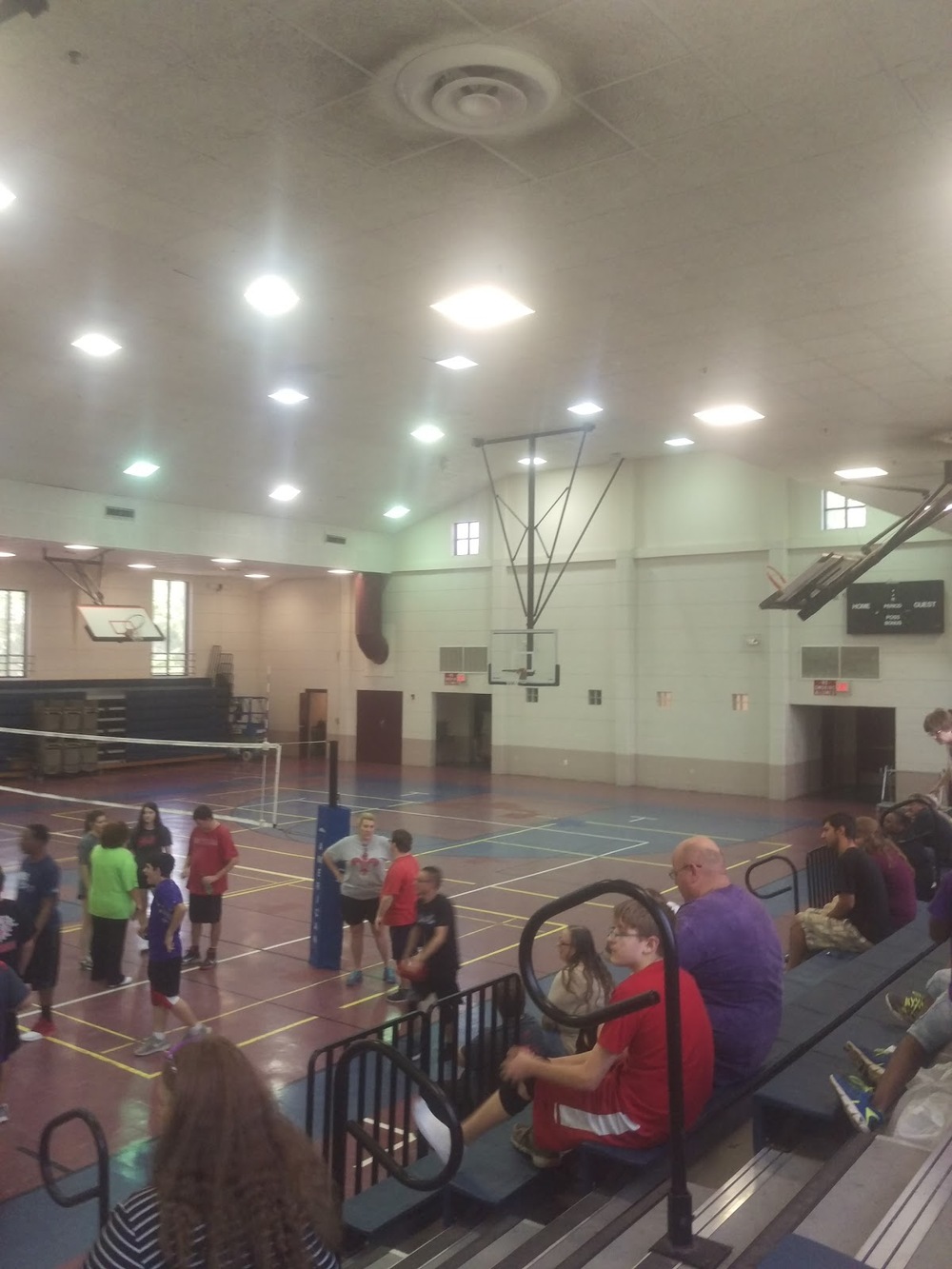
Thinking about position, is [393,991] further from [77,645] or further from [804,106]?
[77,645]

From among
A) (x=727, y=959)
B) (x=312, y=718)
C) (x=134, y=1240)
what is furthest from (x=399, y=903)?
(x=312, y=718)

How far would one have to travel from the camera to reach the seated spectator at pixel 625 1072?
4.06m

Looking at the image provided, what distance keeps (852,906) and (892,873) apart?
68 centimetres

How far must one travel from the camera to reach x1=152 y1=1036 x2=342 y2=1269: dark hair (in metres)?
2.34

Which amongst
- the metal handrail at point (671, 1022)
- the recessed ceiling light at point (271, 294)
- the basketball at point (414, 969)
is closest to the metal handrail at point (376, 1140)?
the metal handrail at point (671, 1022)

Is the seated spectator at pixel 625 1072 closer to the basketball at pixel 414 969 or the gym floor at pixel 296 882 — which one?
→ the gym floor at pixel 296 882

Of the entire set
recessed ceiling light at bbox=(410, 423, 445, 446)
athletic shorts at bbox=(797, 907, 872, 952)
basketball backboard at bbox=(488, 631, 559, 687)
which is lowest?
athletic shorts at bbox=(797, 907, 872, 952)

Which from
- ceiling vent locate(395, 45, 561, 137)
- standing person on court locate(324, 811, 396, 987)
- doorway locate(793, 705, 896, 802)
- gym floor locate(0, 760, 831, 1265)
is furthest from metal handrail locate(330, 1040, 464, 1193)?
doorway locate(793, 705, 896, 802)

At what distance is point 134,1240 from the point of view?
Result: 238 cm

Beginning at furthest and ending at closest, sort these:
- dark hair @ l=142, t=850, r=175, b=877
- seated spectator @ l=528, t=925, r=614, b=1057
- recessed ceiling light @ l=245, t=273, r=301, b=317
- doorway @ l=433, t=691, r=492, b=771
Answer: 1. doorway @ l=433, t=691, r=492, b=771
2. dark hair @ l=142, t=850, r=175, b=877
3. recessed ceiling light @ l=245, t=273, r=301, b=317
4. seated spectator @ l=528, t=925, r=614, b=1057

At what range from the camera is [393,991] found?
30.5ft

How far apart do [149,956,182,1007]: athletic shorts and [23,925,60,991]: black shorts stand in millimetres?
983

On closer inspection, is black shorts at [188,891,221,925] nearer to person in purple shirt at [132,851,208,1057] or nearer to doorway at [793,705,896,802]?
person in purple shirt at [132,851,208,1057]

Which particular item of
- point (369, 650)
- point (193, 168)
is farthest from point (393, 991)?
point (369, 650)
